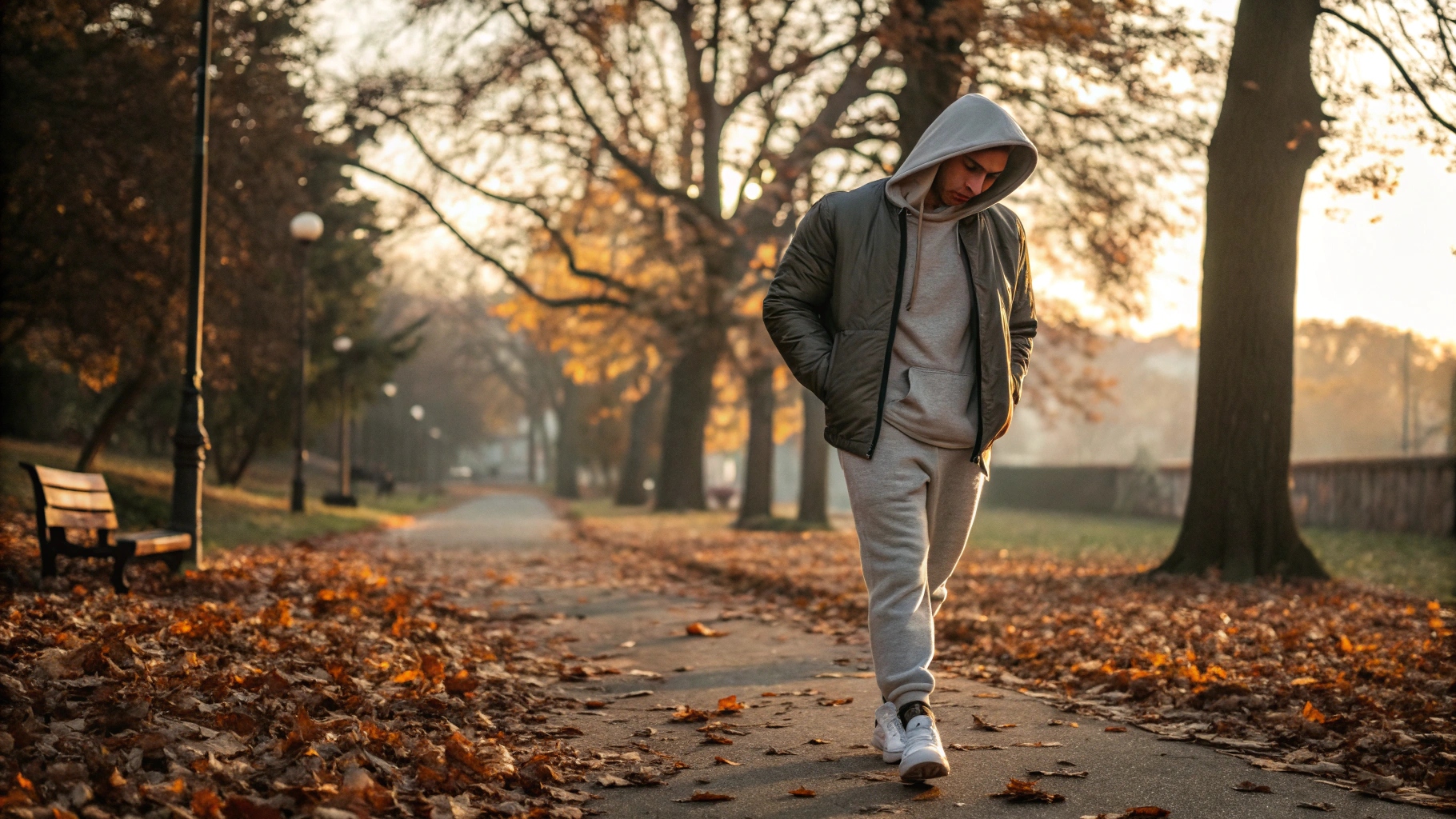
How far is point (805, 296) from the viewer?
4082 mm

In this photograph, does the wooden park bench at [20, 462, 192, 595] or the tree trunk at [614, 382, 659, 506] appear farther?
the tree trunk at [614, 382, 659, 506]

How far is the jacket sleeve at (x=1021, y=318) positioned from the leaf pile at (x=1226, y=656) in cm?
157

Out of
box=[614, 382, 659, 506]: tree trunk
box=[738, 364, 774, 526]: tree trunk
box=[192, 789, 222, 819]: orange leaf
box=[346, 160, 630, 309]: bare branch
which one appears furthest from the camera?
box=[614, 382, 659, 506]: tree trunk

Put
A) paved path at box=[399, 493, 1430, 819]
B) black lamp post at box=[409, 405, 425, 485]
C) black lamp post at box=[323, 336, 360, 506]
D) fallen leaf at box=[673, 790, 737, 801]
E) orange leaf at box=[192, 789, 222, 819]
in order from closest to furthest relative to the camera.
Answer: orange leaf at box=[192, 789, 222, 819], paved path at box=[399, 493, 1430, 819], fallen leaf at box=[673, 790, 737, 801], black lamp post at box=[323, 336, 360, 506], black lamp post at box=[409, 405, 425, 485]

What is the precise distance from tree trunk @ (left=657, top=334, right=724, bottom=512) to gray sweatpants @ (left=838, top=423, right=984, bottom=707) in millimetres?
22580

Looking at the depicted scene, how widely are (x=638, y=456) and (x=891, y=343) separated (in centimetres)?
3322

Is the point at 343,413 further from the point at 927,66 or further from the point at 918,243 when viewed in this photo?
the point at 918,243

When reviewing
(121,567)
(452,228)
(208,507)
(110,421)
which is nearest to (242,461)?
(208,507)

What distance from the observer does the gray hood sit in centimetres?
390

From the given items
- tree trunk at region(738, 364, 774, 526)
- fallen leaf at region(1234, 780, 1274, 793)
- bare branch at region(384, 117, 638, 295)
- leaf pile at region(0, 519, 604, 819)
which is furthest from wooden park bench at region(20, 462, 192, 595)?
tree trunk at region(738, 364, 774, 526)

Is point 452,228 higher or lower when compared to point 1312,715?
higher

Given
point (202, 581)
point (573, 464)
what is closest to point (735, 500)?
point (573, 464)

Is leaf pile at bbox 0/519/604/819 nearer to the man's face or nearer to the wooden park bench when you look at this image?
the wooden park bench

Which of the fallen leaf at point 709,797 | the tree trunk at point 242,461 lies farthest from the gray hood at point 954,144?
the tree trunk at point 242,461
